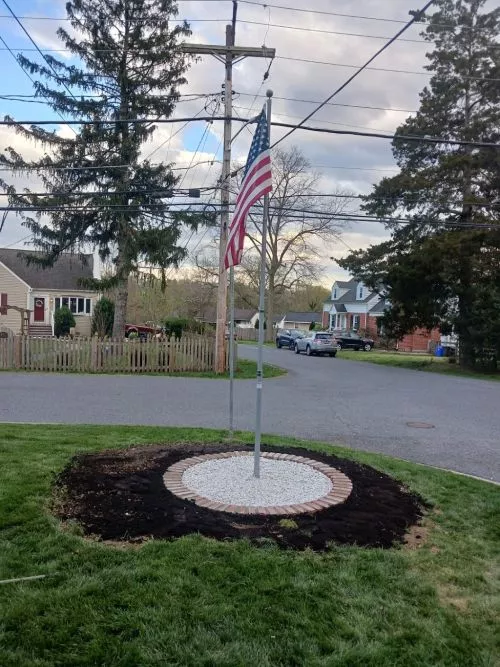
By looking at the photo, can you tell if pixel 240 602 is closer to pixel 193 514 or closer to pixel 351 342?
pixel 193 514

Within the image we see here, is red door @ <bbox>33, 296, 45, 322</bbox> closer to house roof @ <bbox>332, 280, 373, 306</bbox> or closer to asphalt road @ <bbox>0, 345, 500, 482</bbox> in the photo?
asphalt road @ <bbox>0, 345, 500, 482</bbox>

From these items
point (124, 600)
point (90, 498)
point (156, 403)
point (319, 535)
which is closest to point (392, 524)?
point (319, 535)

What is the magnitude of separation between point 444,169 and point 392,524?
22.8 m

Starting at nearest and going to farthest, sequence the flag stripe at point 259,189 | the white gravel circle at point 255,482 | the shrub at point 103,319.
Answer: the white gravel circle at point 255,482, the flag stripe at point 259,189, the shrub at point 103,319

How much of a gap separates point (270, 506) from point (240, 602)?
150 cm

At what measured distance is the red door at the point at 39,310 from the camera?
117ft

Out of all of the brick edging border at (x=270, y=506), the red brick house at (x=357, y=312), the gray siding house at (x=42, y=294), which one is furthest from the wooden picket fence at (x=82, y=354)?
the red brick house at (x=357, y=312)

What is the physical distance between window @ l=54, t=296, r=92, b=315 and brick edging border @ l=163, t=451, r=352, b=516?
107ft

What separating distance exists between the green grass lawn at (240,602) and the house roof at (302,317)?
2727 inches

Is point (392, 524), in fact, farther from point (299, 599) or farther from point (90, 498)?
point (90, 498)

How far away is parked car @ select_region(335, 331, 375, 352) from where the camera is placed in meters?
40.0

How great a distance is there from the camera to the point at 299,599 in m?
2.99

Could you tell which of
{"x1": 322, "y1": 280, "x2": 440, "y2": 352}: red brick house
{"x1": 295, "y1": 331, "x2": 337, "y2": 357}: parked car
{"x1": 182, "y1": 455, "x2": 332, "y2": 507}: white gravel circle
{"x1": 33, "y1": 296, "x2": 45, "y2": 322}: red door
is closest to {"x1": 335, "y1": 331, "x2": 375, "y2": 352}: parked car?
{"x1": 322, "y1": 280, "x2": 440, "y2": 352}: red brick house

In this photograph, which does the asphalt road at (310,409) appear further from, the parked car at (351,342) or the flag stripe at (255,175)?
the parked car at (351,342)
